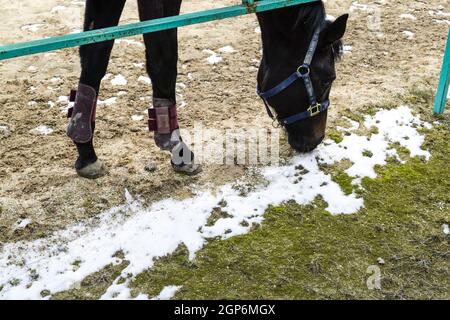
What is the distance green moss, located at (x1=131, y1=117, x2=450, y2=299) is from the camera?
7.63 ft

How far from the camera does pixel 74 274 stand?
2.41m

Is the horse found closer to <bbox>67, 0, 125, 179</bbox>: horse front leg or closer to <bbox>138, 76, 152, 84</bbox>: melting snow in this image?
<bbox>67, 0, 125, 179</bbox>: horse front leg

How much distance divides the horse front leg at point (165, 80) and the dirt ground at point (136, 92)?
15 cm

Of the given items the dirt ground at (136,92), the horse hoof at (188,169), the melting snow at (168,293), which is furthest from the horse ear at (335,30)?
the melting snow at (168,293)

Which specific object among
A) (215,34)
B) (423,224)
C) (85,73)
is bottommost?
(423,224)

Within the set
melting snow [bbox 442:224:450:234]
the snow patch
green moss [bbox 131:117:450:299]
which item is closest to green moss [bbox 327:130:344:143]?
green moss [bbox 131:117:450:299]

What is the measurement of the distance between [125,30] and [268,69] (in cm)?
92

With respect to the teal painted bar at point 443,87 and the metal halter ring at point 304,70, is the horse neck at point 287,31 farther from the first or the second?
the teal painted bar at point 443,87

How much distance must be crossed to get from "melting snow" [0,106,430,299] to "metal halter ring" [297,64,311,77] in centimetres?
67

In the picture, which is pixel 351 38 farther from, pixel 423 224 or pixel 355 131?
pixel 423 224

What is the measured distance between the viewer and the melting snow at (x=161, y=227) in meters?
2.40

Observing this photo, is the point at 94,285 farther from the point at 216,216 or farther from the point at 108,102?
the point at 108,102
